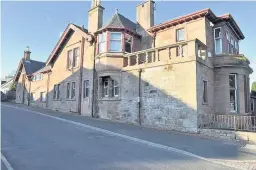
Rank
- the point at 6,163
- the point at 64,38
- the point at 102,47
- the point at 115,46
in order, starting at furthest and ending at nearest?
the point at 64,38 < the point at 102,47 < the point at 115,46 < the point at 6,163

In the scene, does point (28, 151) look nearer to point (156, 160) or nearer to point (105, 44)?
point (156, 160)

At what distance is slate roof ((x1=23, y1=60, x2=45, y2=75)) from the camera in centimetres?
4000

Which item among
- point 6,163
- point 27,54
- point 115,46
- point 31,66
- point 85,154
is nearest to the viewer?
point 6,163

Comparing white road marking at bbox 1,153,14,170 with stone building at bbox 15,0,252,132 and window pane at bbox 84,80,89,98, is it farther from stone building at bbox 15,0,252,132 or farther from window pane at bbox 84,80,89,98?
window pane at bbox 84,80,89,98

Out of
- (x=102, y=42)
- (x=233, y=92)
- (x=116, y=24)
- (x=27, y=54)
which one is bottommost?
(x=233, y=92)

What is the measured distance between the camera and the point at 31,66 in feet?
136

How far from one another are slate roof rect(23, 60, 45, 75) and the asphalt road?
3070 centimetres

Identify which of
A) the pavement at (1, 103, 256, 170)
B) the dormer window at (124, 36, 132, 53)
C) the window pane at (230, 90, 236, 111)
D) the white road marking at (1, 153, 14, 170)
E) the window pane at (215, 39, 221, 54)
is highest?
the dormer window at (124, 36, 132, 53)

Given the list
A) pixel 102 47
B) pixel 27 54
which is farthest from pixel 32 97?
pixel 102 47

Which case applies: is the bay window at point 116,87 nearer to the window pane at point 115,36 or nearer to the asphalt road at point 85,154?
the window pane at point 115,36

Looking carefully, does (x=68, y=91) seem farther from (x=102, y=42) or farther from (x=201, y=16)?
(x=201, y=16)

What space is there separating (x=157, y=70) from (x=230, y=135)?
21.3 ft

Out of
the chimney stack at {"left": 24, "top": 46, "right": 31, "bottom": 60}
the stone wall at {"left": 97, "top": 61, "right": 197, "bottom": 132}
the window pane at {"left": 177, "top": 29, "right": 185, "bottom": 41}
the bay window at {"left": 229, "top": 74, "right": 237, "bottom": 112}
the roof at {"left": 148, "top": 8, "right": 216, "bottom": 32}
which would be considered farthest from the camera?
the chimney stack at {"left": 24, "top": 46, "right": 31, "bottom": 60}

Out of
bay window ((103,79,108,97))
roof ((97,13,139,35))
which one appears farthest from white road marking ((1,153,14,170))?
roof ((97,13,139,35))
